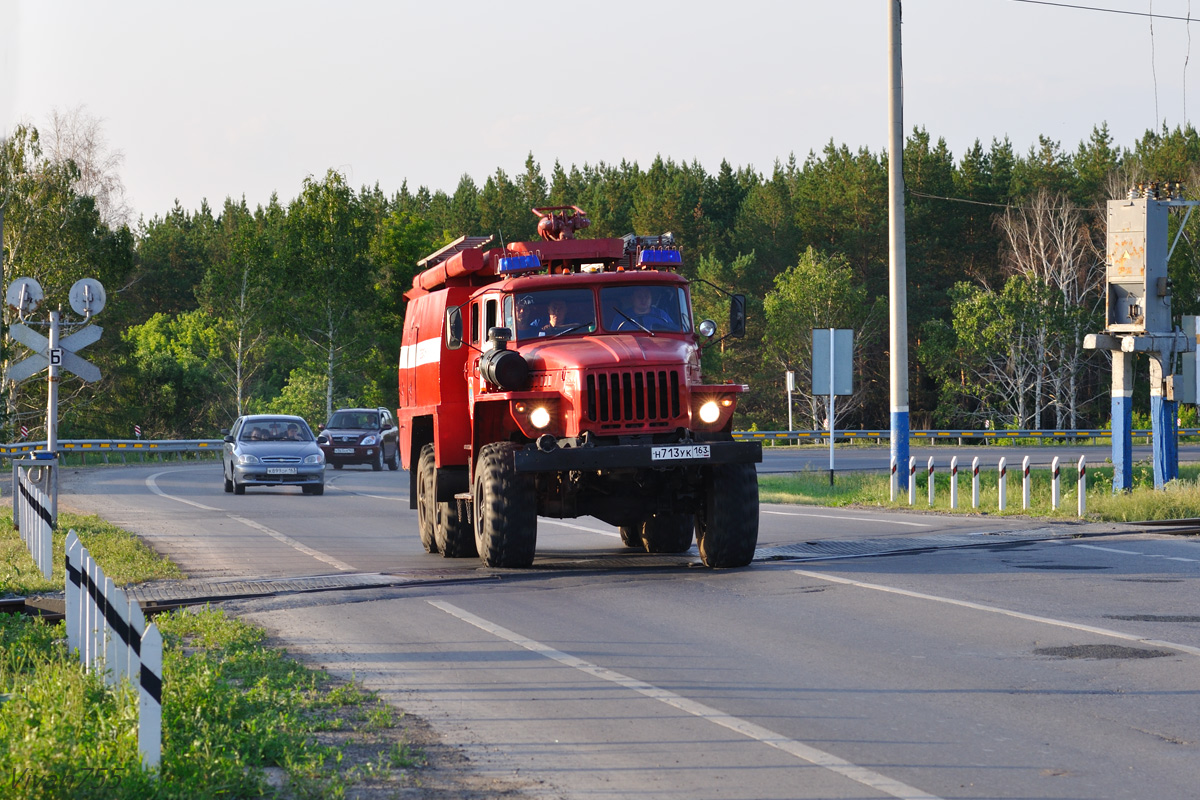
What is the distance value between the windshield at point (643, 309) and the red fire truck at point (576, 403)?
0.01 metres

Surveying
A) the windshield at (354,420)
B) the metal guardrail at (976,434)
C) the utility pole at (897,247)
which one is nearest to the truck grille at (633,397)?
the utility pole at (897,247)

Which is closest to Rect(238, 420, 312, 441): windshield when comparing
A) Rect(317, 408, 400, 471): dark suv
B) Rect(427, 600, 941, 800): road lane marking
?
Rect(317, 408, 400, 471): dark suv

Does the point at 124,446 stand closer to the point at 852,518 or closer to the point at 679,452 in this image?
the point at 852,518

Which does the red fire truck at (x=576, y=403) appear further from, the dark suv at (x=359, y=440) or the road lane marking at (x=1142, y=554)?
the dark suv at (x=359, y=440)

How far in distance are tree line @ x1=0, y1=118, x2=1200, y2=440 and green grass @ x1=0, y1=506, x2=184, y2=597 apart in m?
37.2

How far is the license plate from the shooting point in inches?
520

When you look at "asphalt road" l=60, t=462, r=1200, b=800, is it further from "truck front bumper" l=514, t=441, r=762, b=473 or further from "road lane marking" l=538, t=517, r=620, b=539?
"road lane marking" l=538, t=517, r=620, b=539

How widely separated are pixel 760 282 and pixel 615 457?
231 feet

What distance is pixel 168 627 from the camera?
1015 centimetres

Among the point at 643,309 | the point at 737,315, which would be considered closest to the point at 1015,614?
the point at 737,315

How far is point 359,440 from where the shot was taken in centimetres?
4409

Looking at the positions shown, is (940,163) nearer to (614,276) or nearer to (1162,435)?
(1162,435)

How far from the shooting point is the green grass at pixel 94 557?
507 inches

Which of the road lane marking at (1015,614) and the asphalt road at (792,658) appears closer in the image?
the asphalt road at (792,658)
